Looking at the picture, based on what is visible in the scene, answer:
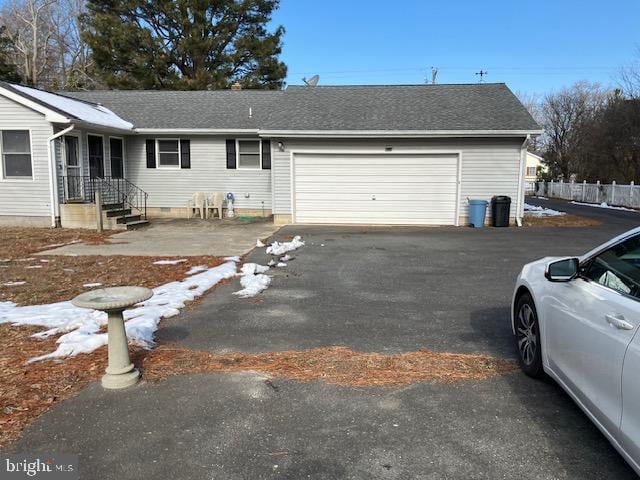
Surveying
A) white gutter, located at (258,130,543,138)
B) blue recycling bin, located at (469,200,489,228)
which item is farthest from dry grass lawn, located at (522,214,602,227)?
white gutter, located at (258,130,543,138)

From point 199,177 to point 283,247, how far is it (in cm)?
828

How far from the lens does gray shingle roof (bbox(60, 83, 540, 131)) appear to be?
15.8 m

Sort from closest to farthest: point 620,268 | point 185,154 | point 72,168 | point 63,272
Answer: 1. point 620,268
2. point 63,272
3. point 72,168
4. point 185,154

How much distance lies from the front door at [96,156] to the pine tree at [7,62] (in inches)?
824

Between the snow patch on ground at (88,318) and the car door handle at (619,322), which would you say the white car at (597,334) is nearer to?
the car door handle at (619,322)

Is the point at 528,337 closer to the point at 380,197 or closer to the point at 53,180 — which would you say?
the point at 380,197

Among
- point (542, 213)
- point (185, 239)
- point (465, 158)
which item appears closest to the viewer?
point (185, 239)

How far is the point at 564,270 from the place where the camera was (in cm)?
358

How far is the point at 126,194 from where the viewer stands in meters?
18.0

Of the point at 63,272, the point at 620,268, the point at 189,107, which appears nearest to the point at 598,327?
the point at 620,268

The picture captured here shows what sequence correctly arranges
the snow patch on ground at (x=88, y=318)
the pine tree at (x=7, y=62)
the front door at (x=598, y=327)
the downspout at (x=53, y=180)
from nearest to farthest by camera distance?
1. the front door at (x=598, y=327)
2. the snow patch on ground at (x=88, y=318)
3. the downspout at (x=53, y=180)
4. the pine tree at (x=7, y=62)

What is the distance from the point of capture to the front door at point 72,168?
15164 millimetres

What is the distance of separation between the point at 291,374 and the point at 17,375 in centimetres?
234

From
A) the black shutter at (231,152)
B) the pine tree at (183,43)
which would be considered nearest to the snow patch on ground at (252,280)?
the black shutter at (231,152)
